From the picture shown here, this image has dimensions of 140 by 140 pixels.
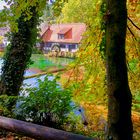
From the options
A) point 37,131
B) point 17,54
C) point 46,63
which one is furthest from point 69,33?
point 37,131

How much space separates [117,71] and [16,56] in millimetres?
4742

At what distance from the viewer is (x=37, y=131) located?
3.07 m

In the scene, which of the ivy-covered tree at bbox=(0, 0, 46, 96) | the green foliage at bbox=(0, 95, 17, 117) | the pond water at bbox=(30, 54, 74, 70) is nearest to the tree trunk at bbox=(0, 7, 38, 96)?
the ivy-covered tree at bbox=(0, 0, 46, 96)

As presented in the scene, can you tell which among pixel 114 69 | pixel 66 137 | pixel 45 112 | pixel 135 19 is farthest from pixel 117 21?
pixel 135 19

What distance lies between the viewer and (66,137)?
2.82 metres

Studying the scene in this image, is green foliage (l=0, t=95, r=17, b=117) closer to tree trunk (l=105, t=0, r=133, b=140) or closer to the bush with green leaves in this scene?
the bush with green leaves

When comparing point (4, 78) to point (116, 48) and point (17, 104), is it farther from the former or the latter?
point (116, 48)

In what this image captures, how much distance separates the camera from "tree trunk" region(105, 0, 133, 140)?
255cm

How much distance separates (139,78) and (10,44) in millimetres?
3096

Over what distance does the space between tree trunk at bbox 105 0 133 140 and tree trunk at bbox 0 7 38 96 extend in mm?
4588

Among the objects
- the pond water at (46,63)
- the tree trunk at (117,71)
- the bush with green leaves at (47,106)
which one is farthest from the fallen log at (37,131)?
the pond water at (46,63)

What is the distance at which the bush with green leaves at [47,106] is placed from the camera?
5.31m

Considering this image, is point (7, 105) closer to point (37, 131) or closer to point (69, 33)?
point (37, 131)

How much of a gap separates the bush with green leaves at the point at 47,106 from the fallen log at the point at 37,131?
1878 millimetres
